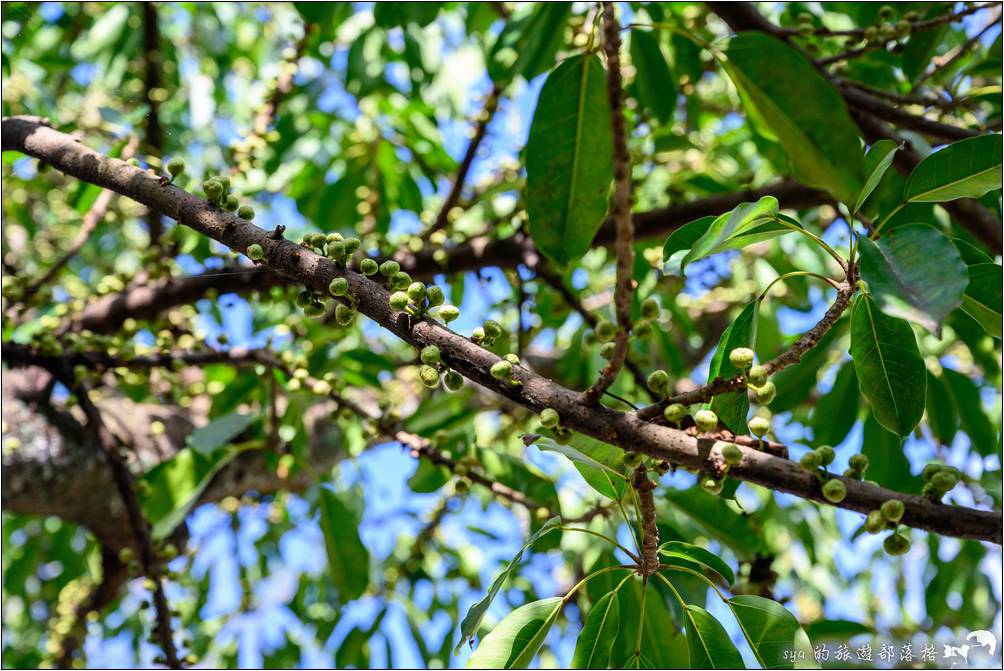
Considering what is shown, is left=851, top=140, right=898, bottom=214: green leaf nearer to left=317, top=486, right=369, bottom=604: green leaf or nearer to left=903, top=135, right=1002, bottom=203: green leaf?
left=903, top=135, right=1002, bottom=203: green leaf

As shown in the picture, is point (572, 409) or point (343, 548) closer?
point (572, 409)

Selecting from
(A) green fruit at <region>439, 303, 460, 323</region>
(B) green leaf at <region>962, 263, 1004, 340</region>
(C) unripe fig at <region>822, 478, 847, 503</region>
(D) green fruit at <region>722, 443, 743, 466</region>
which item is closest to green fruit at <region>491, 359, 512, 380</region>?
(A) green fruit at <region>439, 303, 460, 323</region>

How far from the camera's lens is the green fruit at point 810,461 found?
920mm

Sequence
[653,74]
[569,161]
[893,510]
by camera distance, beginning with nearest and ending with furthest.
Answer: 1. [893,510]
2. [569,161]
3. [653,74]

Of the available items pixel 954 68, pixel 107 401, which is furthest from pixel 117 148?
pixel 954 68

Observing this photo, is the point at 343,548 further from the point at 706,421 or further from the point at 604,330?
the point at 706,421

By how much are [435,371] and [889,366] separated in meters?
0.62

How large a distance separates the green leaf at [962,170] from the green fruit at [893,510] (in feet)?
1.45

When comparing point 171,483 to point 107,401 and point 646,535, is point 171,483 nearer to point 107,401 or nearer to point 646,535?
point 107,401

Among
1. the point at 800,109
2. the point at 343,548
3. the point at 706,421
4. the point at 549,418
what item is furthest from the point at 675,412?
the point at 343,548

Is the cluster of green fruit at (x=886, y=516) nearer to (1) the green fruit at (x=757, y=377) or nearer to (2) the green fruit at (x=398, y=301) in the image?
(1) the green fruit at (x=757, y=377)

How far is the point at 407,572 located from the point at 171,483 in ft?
4.13

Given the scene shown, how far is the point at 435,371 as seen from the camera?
3.24 feet

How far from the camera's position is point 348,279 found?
1.07m
